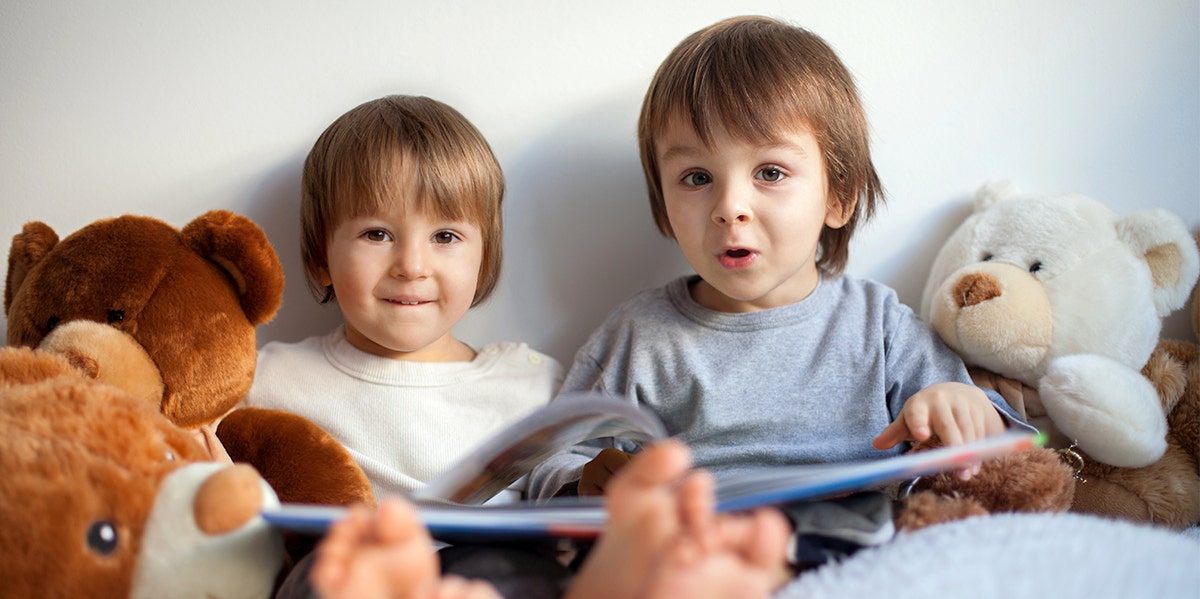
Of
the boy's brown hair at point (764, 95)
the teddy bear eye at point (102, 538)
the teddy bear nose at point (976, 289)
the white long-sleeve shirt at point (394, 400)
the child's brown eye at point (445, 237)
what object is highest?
the boy's brown hair at point (764, 95)

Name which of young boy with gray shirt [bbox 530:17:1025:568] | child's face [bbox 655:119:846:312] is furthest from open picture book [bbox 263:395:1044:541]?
child's face [bbox 655:119:846:312]

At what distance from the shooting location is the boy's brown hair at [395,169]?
1071mm

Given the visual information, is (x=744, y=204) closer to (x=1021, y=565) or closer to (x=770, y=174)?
(x=770, y=174)

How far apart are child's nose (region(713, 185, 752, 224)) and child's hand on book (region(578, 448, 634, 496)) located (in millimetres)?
312

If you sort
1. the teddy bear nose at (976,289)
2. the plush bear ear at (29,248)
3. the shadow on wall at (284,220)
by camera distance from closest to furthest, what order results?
the plush bear ear at (29,248)
the teddy bear nose at (976,289)
the shadow on wall at (284,220)

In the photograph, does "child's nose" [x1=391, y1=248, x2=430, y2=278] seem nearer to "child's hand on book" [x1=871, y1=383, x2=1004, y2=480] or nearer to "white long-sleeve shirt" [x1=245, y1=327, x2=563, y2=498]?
"white long-sleeve shirt" [x1=245, y1=327, x2=563, y2=498]

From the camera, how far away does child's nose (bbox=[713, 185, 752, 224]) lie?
40.1 inches

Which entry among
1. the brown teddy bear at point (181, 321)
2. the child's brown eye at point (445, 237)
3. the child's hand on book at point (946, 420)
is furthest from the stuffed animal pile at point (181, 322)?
the child's hand on book at point (946, 420)

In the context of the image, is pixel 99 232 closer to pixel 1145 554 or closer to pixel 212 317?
pixel 212 317

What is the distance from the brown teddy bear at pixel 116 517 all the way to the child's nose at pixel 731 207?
0.62 meters

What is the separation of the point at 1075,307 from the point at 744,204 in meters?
0.45

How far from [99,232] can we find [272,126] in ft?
1.04

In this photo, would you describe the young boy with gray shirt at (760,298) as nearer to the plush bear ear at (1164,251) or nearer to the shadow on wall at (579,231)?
the shadow on wall at (579,231)

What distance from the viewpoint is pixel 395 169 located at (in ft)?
3.52
